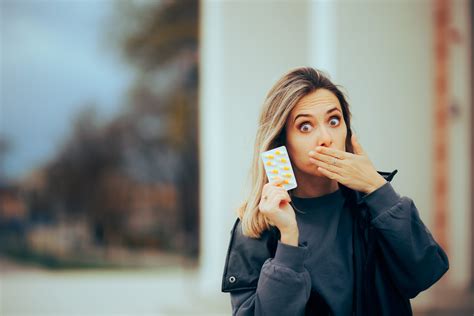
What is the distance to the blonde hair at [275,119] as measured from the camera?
5.15ft

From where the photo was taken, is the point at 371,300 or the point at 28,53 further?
the point at 28,53

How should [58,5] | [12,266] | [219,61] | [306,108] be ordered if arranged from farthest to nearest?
[58,5] < [12,266] < [219,61] < [306,108]

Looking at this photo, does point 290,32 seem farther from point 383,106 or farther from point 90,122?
point 90,122

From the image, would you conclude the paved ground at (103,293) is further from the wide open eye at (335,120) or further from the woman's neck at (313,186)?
the wide open eye at (335,120)

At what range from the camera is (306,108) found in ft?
5.15

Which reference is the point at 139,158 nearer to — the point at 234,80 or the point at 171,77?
the point at 171,77

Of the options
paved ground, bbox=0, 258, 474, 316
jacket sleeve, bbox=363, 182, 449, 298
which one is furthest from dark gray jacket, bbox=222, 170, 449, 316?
paved ground, bbox=0, 258, 474, 316

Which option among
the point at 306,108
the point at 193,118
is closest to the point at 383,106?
the point at 306,108

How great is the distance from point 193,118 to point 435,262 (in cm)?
1107

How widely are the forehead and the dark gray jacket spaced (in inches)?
10.2

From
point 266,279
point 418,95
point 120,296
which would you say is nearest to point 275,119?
point 266,279

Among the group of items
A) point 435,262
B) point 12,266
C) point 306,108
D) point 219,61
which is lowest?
point 12,266

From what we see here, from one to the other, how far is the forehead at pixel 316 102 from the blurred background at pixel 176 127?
0.31 metres

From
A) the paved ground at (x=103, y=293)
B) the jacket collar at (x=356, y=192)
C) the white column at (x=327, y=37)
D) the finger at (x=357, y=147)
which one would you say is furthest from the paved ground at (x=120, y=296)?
the finger at (x=357, y=147)
